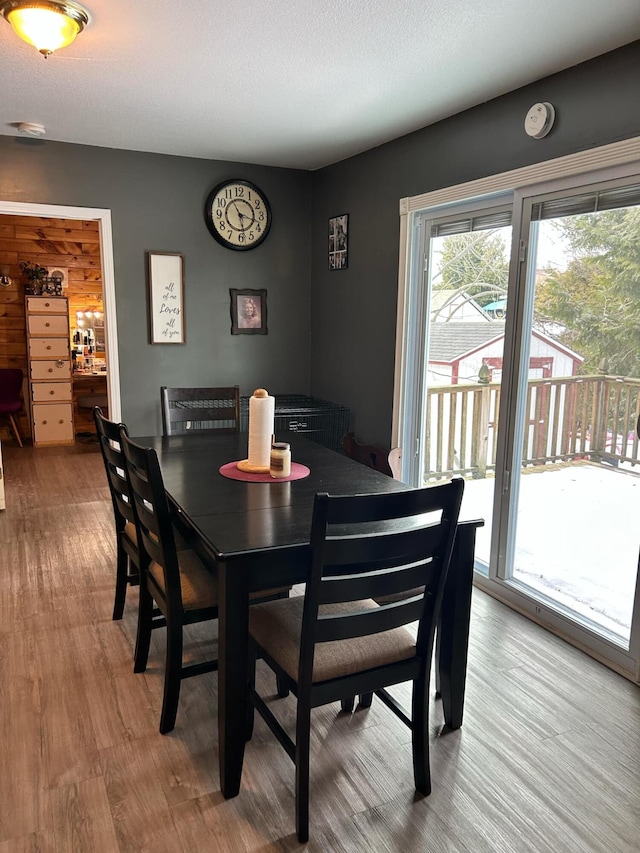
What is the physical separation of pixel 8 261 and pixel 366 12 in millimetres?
5646

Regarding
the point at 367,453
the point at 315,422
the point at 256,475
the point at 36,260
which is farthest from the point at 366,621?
the point at 36,260

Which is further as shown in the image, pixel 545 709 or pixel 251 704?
pixel 545 709

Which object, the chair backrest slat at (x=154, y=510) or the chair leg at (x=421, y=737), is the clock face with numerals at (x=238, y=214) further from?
the chair leg at (x=421, y=737)

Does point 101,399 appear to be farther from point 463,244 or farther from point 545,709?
point 545,709

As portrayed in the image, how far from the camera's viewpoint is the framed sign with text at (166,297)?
4430 mm

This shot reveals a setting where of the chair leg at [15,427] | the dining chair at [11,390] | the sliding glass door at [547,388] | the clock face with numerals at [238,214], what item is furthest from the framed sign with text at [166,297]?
the chair leg at [15,427]

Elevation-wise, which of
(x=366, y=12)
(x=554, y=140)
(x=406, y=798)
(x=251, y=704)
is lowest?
(x=406, y=798)

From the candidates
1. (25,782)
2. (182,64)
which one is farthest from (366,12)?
(25,782)

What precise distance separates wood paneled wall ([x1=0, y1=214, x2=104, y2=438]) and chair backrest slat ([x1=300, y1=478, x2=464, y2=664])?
601 cm

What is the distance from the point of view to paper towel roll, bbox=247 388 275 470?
252 cm

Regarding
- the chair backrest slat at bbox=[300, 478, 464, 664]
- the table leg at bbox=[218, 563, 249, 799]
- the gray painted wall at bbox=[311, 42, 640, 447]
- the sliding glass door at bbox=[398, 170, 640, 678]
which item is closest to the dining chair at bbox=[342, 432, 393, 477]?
the gray painted wall at bbox=[311, 42, 640, 447]

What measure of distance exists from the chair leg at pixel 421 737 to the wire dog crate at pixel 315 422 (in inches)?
108

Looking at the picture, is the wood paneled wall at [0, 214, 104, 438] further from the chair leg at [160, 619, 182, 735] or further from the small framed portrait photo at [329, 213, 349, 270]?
the chair leg at [160, 619, 182, 735]

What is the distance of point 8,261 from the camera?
6.66 m
